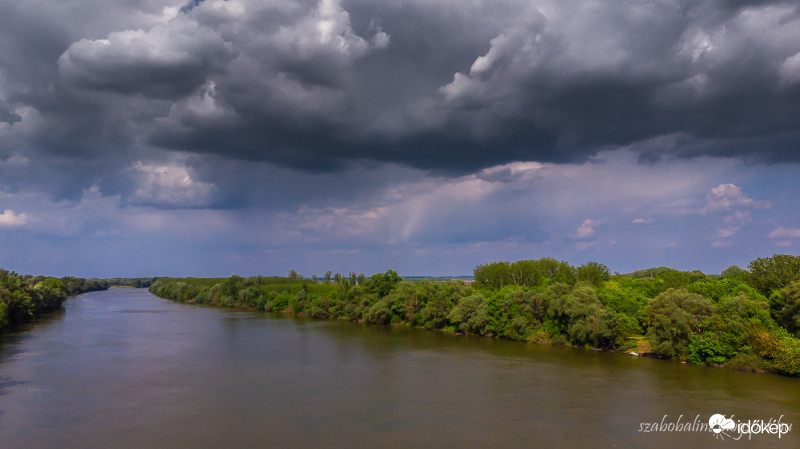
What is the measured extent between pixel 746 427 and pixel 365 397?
21292 mm

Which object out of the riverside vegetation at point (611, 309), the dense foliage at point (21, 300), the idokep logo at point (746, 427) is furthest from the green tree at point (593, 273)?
the dense foliage at point (21, 300)

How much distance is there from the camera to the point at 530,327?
52938mm

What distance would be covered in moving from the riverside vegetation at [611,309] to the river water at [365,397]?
2.56 metres

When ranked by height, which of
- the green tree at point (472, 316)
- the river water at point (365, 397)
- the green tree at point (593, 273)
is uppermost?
the green tree at point (593, 273)

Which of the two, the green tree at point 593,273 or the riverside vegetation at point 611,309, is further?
the green tree at point 593,273

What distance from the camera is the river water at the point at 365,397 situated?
2209 cm

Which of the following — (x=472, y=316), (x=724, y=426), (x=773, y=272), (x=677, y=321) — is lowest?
(x=724, y=426)

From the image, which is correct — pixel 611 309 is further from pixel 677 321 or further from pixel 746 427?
pixel 746 427

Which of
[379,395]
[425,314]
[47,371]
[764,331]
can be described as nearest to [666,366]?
[764,331]

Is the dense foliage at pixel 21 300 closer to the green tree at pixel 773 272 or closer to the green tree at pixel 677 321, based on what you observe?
the green tree at pixel 677 321

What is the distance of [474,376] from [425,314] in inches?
1217

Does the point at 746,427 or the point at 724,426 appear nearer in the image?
the point at 746,427

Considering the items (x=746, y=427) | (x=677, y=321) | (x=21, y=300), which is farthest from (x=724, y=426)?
(x=21, y=300)

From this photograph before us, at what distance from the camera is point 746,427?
23.3 metres
